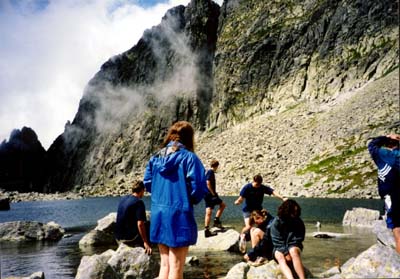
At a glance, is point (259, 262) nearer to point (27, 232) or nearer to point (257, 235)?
point (257, 235)

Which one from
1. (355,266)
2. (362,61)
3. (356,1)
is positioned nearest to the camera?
(355,266)

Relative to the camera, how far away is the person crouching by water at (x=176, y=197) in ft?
26.2

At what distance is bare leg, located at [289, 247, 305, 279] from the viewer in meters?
11.3

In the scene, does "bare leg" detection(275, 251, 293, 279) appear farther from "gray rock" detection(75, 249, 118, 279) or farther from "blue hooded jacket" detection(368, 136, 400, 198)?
"gray rock" detection(75, 249, 118, 279)

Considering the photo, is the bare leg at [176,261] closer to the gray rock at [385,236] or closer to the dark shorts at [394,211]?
the dark shorts at [394,211]

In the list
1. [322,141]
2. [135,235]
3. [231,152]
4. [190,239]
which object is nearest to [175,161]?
[190,239]

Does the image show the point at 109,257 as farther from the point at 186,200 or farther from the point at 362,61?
the point at 362,61

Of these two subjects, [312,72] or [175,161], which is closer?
[175,161]

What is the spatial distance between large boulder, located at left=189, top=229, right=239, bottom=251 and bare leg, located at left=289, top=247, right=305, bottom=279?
882 cm

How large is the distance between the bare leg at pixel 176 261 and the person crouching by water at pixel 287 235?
4468mm

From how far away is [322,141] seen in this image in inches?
5285

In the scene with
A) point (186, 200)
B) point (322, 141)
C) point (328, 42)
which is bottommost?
point (186, 200)

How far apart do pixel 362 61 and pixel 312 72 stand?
2366 cm

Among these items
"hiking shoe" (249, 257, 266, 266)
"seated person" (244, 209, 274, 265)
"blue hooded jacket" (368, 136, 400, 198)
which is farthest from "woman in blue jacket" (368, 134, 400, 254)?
"hiking shoe" (249, 257, 266, 266)
